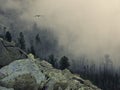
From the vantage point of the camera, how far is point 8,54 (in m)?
52.1

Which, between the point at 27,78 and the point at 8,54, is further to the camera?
the point at 8,54

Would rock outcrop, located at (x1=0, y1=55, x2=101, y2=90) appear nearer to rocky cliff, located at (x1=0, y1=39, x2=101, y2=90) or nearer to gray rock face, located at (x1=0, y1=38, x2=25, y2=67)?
rocky cliff, located at (x1=0, y1=39, x2=101, y2=90)

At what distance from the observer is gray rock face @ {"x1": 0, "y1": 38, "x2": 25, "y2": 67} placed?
50.7 metres

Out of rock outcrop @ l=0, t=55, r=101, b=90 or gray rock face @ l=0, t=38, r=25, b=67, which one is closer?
rock outcrop @ l=0, t=55, r=101, b=90

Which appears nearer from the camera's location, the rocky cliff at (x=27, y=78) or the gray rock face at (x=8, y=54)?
the rocky cliff at (x=27, y=78)

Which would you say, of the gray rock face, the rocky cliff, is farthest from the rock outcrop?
the gray rock face

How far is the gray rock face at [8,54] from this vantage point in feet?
166

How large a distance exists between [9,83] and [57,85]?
5507mm

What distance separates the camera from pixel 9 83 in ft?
141

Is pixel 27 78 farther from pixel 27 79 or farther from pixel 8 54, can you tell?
pixel 8 54

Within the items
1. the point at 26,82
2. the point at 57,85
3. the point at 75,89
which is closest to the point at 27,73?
the point at 26,82

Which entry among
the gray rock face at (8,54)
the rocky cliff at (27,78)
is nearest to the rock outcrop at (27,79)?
the rocky cliff at (27,78)

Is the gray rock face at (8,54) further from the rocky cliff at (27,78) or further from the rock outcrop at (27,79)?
the rock outcrop at (27,79)

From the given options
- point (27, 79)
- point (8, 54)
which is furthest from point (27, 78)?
point (8, 54)
